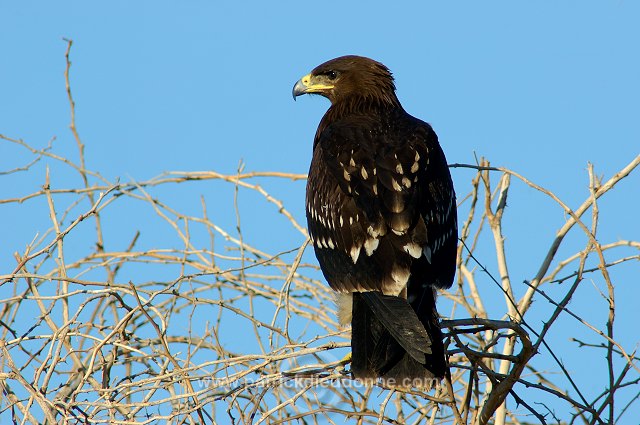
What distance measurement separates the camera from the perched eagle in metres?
4.09

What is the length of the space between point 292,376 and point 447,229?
1.30m

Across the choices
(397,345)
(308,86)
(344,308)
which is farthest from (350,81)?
(397,345)

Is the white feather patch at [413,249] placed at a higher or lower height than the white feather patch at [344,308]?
higher

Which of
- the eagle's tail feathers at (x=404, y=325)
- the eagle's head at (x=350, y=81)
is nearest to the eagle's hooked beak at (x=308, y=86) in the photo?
the eagle's head at (x=350, y=81)

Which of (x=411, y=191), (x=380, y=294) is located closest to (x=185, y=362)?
(x=380, y=294)

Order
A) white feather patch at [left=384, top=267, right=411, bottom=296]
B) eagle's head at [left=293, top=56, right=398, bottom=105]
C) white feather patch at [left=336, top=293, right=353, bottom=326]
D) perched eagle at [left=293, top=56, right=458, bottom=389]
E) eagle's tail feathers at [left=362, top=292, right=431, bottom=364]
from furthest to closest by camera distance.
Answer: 1. eagle's head at [left=293, top=56, right=398, bottom=105]
2. white feather patch at [left=336, top=293, right=353, bottom=326]
3. white feather patch at [left=384, top=267, right=411, bottom=296]
4. perched eagle at [left=293, top=56, right=458, bottom=389]
5. eagle's tail feathers at [left=362, top=292, right=431, bottom=364]

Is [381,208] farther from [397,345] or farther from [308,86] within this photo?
[308,86]

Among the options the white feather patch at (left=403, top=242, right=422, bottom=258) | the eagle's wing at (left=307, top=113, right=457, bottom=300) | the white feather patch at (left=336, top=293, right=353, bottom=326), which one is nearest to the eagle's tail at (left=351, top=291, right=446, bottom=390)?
the eagle's wing at (left=307, top=113, right=457, bottom=300)

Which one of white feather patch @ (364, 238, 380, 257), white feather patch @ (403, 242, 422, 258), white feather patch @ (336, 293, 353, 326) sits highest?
white feather patch @ (364, 238, 380, 257)

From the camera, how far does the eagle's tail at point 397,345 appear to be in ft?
13.1

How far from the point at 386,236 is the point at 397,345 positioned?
58 centimetres

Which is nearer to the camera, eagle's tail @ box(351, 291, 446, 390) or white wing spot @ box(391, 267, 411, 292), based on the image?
eagle's tail @ box(351, 291, 446, 390)

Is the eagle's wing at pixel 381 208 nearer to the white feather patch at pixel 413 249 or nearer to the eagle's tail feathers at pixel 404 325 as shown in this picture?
the white feather patch at pixel 413 249

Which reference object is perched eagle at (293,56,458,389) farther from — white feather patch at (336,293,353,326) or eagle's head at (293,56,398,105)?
eagle's head at (293,56,398,105)
